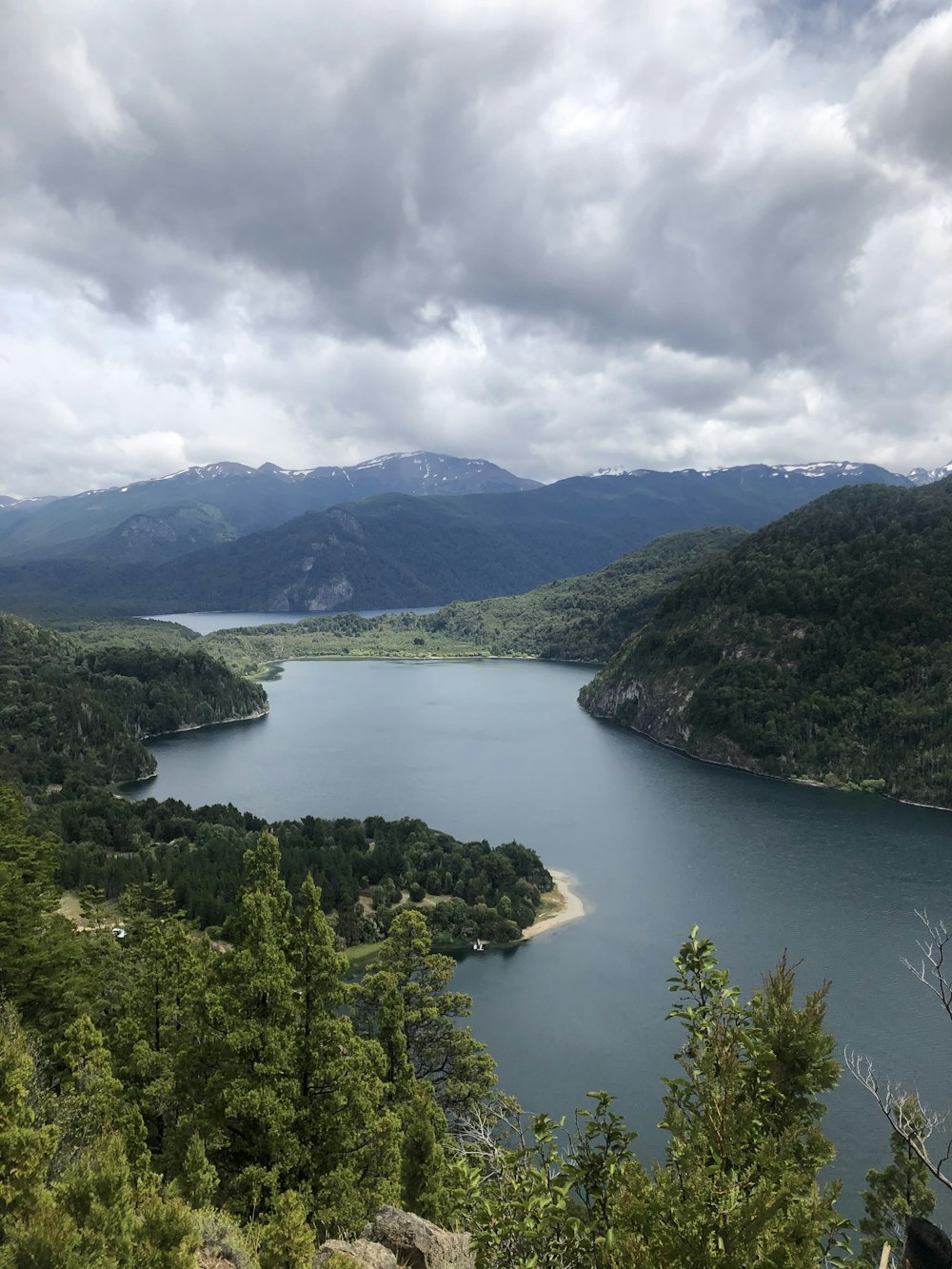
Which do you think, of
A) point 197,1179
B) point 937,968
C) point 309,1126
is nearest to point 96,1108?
point 197,1179

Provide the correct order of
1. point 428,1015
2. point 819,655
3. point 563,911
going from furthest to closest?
1. point 819,655
2. point 563,911
3. point 428,1015

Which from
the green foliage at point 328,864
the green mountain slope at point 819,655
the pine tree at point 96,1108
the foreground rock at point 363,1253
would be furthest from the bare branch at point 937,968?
the green mountain slope at point 819,655

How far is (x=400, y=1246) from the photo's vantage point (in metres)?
17.9

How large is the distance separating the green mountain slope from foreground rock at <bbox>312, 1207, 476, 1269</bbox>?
4453 inches

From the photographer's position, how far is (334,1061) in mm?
20562

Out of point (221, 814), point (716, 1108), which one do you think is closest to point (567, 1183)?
point (716, 1108)

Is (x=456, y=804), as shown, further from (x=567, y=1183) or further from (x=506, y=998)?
(x=567, y=1183)

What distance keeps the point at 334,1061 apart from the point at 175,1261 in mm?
6882

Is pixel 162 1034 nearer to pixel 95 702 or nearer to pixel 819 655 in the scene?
pixel 819 655

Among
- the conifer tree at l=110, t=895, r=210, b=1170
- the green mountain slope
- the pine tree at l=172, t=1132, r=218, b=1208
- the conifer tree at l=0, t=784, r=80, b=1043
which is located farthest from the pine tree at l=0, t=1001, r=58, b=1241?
the green mountain slope

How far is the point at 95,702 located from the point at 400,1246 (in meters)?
151

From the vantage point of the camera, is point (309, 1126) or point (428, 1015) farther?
point (428, 1015)

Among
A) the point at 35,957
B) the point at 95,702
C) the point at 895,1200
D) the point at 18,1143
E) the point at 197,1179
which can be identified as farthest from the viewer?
the point at 95,702

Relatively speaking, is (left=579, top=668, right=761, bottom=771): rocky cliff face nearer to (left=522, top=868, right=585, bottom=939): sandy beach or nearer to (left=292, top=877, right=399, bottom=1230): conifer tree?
(left=522, top=868, right=585, bottom=939): sandy beach
